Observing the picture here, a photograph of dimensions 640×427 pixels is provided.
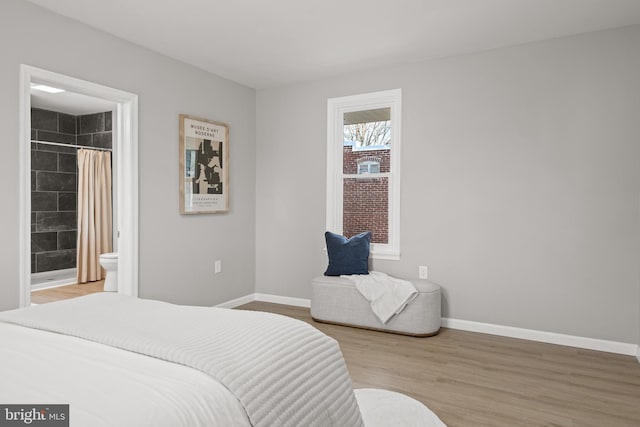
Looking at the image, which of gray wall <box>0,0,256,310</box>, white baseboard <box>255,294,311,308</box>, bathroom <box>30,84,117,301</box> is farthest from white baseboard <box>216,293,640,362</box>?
bathroom <box>30,84,117,301</box>

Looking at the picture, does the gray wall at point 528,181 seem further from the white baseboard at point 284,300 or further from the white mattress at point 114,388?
the white mattress at point 114,388

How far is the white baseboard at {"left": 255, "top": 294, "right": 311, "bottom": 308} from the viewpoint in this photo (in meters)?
4.80

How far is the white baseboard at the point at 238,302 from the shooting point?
467cm

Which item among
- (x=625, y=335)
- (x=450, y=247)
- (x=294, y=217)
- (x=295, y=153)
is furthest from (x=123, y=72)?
(x=625, y=335)

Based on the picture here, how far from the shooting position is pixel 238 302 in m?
4.88

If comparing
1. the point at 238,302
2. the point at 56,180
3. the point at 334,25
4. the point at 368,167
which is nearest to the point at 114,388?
the point at 334,25

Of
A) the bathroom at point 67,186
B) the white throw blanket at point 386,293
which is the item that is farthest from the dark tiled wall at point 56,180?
the white throw blanket at point 386,293

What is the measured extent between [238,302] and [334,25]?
3.07m

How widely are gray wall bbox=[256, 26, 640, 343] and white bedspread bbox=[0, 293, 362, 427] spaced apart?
263 centimetres

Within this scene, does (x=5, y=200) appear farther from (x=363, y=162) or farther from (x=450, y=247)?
(x=450, y=247)

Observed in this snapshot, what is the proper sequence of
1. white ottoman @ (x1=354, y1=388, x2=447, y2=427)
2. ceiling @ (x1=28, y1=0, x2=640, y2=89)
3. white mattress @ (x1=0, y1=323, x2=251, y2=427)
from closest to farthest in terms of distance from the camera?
1. white mattress @ (x1=0, y1=323, x2=251, y2=427)
2. white ottoman @ (x1=354, y1=388, x2=447, y2=427)
3. ceiling @ (x1=28, y1=0, x2=640, y2=89)

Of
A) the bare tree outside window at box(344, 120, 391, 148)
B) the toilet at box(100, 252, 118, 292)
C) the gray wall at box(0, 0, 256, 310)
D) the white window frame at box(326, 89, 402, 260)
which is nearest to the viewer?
the gray wall at box(0, 0, 256, 310)

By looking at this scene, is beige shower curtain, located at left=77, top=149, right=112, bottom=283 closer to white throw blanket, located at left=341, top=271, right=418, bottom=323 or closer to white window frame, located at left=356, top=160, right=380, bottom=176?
white window frame, located at left=356, top=160, right=380, bottom=176

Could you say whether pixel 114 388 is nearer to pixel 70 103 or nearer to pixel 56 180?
pixel 70 103
